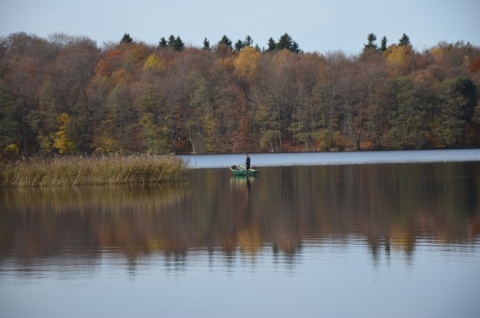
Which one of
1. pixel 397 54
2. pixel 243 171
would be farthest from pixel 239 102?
pixel 243 171

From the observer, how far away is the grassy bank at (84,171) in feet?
126

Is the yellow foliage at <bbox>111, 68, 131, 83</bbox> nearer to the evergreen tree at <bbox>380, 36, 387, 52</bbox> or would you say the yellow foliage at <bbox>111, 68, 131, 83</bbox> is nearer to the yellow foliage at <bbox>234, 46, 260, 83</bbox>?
the yellow foliage at <bbox>234, 46, 260, 83</bbox>

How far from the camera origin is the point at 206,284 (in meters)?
14.2

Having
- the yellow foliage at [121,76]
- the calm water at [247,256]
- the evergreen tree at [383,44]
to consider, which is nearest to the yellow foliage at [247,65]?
the yellow foliage at [121,76]

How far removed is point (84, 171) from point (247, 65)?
56985 millimetres

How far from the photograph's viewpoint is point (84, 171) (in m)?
38.8

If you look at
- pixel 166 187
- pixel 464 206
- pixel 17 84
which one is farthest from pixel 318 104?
pixel 464 206

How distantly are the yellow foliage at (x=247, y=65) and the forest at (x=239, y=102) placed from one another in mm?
126

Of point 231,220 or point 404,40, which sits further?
point 404,40

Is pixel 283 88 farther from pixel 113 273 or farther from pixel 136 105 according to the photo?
pixel 113 273

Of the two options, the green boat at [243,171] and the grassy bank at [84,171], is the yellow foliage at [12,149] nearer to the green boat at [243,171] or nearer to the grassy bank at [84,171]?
the green boat at [243,171]

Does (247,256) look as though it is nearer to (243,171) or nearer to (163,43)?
(243,171)

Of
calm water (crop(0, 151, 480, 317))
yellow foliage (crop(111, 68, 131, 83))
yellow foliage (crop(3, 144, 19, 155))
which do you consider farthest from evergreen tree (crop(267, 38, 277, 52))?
calm water (crop(0, 151, 480, 317))

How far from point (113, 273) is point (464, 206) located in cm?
1239
